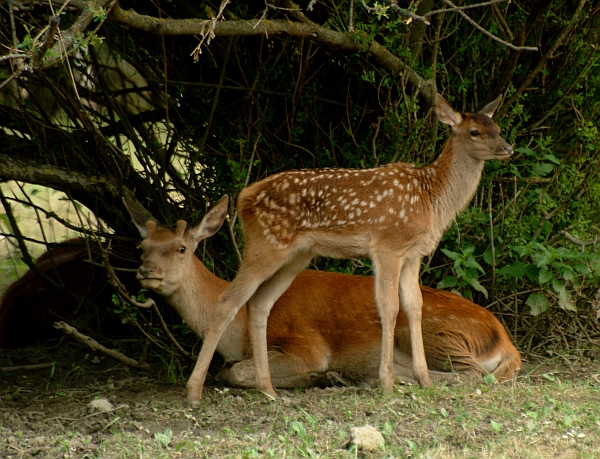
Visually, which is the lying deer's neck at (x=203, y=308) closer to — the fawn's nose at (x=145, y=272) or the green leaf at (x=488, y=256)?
the fawn's nose at (x=145, y=272)

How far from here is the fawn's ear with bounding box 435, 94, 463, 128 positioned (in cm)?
638

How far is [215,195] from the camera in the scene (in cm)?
737

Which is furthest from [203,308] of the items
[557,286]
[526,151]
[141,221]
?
[526,151]

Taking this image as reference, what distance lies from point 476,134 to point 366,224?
969 mm

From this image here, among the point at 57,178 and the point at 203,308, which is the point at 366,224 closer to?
the point at 203,308

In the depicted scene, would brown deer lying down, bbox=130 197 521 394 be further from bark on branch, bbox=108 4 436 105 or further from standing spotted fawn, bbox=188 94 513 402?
bark on branch, bbox=108 4 436 105

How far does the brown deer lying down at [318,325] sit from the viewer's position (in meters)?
6.43

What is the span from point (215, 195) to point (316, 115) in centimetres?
104

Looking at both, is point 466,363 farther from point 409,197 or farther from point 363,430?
point 363,430

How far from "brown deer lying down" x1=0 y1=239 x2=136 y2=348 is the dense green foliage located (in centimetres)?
81

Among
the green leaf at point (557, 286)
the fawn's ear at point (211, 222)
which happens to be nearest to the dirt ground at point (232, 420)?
the green leaf at point (557, 286)

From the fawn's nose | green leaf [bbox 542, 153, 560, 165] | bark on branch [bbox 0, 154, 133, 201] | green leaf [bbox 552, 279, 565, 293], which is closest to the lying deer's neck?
the fawn's nose

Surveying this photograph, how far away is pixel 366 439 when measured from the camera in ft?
15.2

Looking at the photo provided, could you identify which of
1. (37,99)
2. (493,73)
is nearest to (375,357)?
(493,73)
